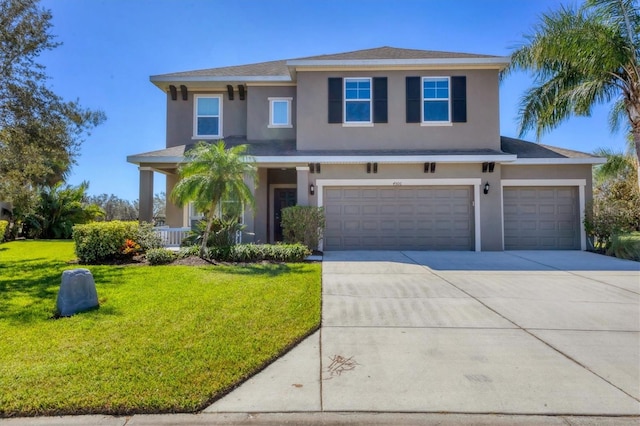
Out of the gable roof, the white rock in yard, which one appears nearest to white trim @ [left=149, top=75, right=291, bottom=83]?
the gable roof

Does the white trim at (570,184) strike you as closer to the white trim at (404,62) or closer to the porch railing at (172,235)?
the white trim at (404,62)

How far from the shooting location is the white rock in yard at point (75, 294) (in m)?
5.58

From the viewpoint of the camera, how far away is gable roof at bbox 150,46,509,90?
42.6ft

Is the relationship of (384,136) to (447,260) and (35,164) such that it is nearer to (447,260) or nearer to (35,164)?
(447,260)

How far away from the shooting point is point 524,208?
13.3 meters

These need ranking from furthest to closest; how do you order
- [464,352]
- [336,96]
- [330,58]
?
[330,58] < [336,96] < [464,352]


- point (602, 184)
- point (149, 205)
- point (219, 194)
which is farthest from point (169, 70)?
point (602, 184)

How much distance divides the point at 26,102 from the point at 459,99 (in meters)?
13.3

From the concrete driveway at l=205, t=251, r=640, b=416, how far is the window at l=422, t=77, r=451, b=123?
7.01 m

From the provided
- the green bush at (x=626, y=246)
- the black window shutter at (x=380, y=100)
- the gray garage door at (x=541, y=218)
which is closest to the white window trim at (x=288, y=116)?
the black window shutter at (x=380, y=100)

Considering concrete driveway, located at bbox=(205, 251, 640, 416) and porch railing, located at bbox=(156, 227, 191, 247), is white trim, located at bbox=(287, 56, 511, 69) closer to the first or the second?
porch railing, located at bbox=(156, 227, 191, 247)

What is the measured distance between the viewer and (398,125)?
13.4 metres

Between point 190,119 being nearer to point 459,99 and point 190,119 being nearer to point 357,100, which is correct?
point 357,100

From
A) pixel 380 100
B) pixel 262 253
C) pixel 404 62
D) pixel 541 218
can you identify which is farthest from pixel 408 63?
pixel 262 253
